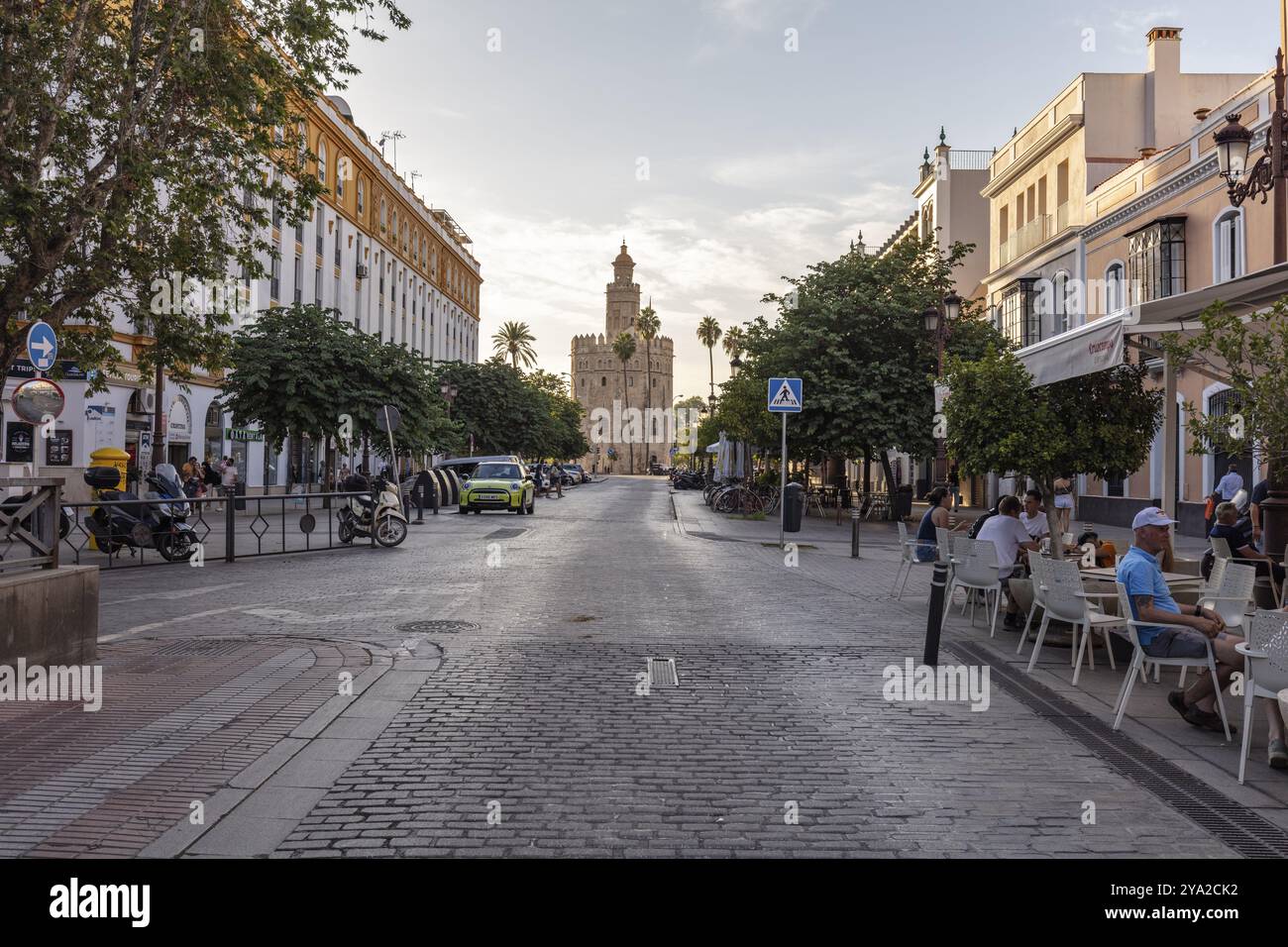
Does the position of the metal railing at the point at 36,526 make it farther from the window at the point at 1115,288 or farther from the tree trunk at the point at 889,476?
the window at the point at 1115,288

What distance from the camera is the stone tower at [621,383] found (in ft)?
537

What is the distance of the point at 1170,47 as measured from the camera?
33.2 metres

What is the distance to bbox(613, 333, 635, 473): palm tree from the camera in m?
133

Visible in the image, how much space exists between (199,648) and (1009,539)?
7473 mm

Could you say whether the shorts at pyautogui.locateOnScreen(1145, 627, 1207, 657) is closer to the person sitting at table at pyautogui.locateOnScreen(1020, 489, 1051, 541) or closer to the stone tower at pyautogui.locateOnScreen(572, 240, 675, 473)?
the person sitting at table at pyautogui.locateOnScreen(1020, 489, 1051, 541)

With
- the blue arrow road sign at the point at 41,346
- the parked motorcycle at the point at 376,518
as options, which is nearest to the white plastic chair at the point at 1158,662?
the blue arrow road sign at the point at 41,346

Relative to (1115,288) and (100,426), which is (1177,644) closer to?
(1115,288)

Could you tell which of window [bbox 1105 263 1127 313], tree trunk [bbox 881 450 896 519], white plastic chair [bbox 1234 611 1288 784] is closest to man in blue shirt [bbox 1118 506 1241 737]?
white plastic chair [bbox 1234 611 1288 784]

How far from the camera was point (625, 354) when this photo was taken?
132m

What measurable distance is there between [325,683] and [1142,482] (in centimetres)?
2544

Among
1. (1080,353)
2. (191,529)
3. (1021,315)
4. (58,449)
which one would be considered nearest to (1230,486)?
(1080,353)

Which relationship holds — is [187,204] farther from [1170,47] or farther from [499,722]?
[1170,47]

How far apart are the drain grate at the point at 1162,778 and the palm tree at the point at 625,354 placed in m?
126
